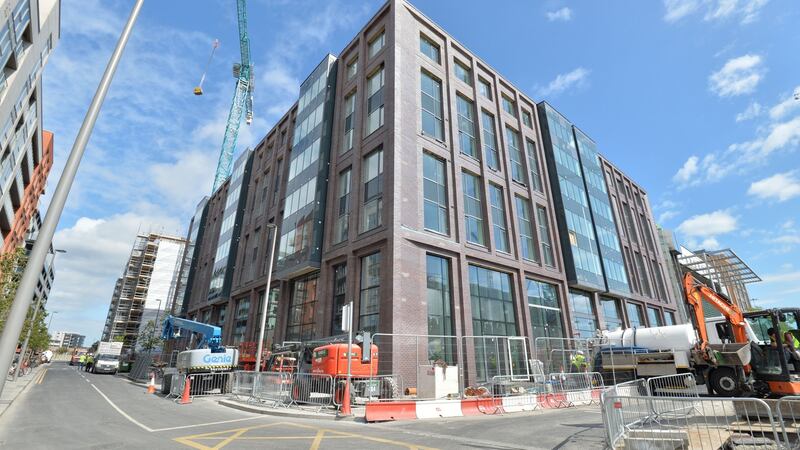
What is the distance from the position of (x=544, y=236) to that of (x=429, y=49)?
17.4m

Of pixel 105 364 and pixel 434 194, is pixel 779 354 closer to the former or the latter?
pixel 434 194

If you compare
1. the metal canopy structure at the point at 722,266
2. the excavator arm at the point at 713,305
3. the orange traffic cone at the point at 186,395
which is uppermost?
the metal canopy structure at the point at 722,266

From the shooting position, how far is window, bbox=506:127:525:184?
3171 centimetres

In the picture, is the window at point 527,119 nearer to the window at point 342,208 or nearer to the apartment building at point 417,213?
the apartment building at point 417,213

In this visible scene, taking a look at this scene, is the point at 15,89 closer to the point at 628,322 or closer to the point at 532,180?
the point at 532,180

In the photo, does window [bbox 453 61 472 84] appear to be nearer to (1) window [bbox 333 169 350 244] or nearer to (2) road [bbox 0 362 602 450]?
(1) window [bbox 333 169 350 244]

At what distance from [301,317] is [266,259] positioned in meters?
9.37

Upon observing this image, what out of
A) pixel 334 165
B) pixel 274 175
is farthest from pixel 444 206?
pixel 274 175

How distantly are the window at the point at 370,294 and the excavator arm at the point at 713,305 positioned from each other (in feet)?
43.6

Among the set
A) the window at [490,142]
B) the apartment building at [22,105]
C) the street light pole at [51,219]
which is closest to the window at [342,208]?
the window at [490,142]

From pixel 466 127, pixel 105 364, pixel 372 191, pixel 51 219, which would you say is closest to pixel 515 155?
pixel 466 127

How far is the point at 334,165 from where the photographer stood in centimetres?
2739

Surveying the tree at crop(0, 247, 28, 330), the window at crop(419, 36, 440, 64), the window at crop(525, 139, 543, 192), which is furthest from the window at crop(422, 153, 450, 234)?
the tree at crop(0, 247, 28, 330)

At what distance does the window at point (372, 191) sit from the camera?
73.6 ft
